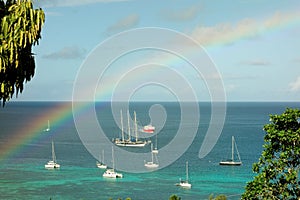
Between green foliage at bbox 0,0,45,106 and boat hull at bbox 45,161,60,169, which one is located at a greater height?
green foliage at bbox 0,0,45,106

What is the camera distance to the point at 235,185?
2185 inches

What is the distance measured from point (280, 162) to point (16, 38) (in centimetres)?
590

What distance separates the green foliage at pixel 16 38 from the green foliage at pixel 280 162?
529cm

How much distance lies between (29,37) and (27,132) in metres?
122

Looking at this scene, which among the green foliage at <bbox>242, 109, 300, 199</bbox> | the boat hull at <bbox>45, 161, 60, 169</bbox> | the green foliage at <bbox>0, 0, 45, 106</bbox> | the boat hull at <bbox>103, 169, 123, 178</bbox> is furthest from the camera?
the boat hull at <bbox>45, 161, 60, 169</bbox>

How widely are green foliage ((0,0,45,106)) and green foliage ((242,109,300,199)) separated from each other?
529cm

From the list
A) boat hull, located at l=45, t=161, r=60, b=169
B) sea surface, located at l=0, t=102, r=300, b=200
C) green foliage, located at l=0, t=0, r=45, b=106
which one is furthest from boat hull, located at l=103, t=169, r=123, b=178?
green foliage, located at l=0, t=0, r=45, b=106

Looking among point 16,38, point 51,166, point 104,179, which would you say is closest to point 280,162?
point 16,38

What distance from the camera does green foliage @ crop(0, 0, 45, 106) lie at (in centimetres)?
882

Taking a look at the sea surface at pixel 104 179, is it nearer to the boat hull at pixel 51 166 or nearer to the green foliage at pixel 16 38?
the boat hull at pixel 51 166

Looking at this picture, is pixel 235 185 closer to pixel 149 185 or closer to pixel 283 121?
pixel 149 185

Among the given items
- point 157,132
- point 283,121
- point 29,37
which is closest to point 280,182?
point 283,121

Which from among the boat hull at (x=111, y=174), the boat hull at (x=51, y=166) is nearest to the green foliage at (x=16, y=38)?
the boat hull at (x=111, y=174)

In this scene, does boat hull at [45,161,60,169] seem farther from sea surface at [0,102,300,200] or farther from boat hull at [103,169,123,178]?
boat hull at [103,169,123,178]
